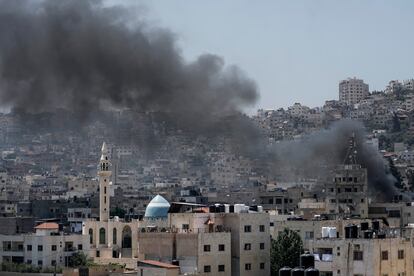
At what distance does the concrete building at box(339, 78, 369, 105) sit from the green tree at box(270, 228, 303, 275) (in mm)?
128211

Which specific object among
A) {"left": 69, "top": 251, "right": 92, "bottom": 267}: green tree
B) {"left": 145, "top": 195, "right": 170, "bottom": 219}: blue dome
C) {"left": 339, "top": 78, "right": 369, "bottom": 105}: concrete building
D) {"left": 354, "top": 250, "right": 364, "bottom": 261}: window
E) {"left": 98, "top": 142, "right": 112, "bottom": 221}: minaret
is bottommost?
{"left": 69, "top": 251, "right": 92, "bottom": 267}: green tree

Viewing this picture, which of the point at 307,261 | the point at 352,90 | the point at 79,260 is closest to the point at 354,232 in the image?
the point at 307,261

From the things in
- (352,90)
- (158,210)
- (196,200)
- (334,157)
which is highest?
(352,90)

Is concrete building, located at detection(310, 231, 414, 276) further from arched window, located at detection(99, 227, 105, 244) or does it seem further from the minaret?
the minaret

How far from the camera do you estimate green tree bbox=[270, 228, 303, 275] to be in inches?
1523

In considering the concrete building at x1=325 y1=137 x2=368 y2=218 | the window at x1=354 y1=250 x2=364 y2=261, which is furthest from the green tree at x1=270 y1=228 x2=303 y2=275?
the concrete building at x1=325 y1=137 x2=368 y2=218

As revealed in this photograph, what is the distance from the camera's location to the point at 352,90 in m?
170

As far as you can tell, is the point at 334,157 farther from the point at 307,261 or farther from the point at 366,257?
the point at 307,261

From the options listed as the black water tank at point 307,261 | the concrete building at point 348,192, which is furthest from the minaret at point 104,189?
the black water tank at point 307,261

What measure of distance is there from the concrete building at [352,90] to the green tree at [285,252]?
421 feet

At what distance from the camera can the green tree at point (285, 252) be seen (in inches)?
1523

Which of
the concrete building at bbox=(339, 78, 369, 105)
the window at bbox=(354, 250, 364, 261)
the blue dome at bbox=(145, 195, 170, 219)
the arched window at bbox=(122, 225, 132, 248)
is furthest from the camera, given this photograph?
the concrete building at bbox=(339, 78, 369, 105)

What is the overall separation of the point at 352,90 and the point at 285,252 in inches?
5230

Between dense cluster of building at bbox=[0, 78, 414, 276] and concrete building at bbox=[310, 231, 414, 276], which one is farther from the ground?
dense cluster of building at bbox=[0, 78, 414, 276]
